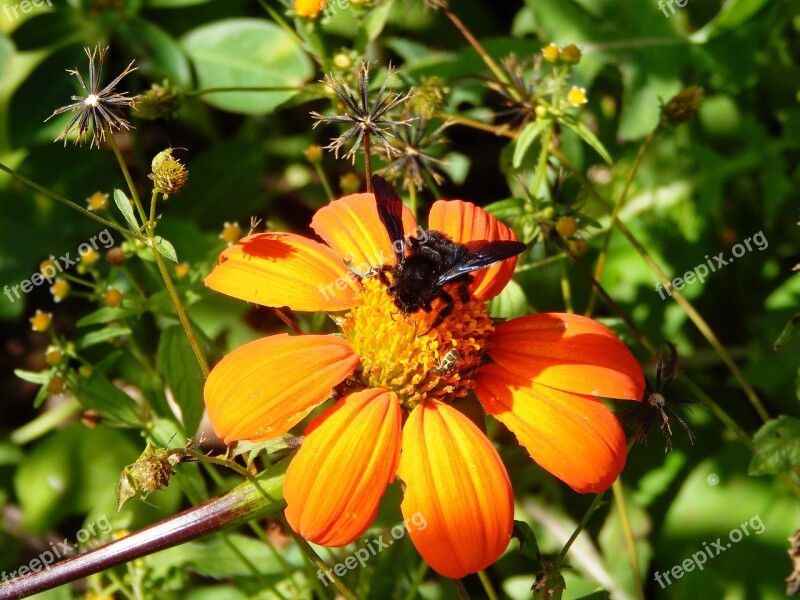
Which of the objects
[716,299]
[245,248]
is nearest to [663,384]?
[245,248]

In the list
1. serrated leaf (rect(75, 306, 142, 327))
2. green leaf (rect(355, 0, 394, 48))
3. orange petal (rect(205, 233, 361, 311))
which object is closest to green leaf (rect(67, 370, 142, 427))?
serrated leaf (rect(75, 306, 142, 327))

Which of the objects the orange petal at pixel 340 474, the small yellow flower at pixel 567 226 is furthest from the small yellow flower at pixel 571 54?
the orange petal at pixel 340 474

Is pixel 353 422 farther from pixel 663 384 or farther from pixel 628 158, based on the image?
pixel 628 158

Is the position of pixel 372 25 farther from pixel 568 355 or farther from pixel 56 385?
pixel 56 385

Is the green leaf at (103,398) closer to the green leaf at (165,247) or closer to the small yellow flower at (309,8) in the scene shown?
the green leaf at (165,247)

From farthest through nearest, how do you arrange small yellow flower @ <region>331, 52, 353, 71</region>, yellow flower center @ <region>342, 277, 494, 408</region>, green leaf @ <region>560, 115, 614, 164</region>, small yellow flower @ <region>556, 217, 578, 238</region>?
small yellow flower @ <region>331, 52, 353, 71</region>, small yellow flower @ <region>556, 217, 578, 238</region>, green leaf @ <region>560, 115, 614, 164</region>, yellow flower center @ <region>342, 277, 494, 408</region>

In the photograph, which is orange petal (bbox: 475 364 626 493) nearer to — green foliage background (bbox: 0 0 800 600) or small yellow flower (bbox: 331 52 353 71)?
green foliage background (bbox: 0 0 800 600)

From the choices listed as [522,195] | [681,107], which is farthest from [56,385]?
[681,107]
